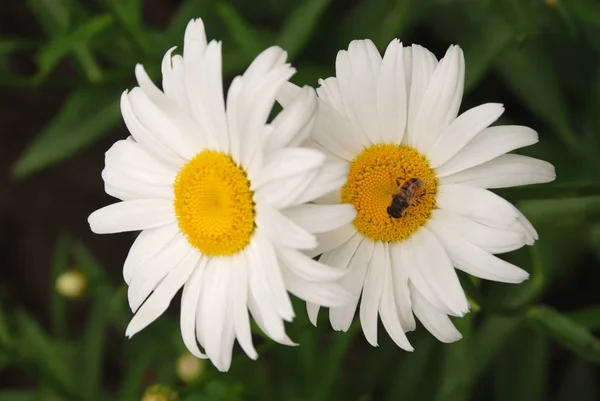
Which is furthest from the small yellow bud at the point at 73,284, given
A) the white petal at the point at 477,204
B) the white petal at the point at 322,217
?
the white petal at the point at 477,204

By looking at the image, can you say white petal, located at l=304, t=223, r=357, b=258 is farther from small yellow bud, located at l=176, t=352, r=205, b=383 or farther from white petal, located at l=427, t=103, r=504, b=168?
small yellow bud, located at l=176, t=352, r=205, b=383

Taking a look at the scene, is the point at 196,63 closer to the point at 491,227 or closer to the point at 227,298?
the point at 227,298

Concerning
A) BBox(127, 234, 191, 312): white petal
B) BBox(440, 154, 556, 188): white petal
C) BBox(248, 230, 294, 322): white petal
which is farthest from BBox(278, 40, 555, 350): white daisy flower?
BBox(127, 234, 191, 312): white petal

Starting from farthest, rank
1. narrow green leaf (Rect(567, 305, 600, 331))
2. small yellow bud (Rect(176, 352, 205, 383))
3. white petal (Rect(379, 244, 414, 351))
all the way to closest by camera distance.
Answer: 1. small yellow bud (Rect(176, 352, 205, 383))
2. narrow green leaf (Rect(567, 305, 600, 331))
3. white petal (Rect(379, 244, 414, 351))

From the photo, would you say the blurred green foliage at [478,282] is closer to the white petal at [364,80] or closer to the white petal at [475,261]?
the white petal at [475,261]

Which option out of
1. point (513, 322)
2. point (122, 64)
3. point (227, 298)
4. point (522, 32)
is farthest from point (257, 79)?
point (122, 64)

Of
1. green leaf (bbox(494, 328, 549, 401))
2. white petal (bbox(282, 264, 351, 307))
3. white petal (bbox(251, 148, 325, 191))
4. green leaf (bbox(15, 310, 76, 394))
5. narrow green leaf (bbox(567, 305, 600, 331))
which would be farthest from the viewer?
green leaf (bbox(15, 310, 76, 394))
